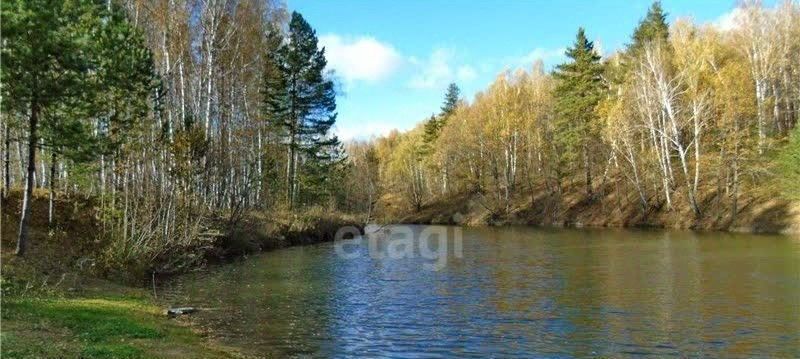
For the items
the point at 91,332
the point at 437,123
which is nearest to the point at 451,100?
the point at 437,123

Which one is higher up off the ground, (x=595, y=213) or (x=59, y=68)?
(x=59, y=68)

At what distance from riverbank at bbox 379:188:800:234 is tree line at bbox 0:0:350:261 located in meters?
25.5

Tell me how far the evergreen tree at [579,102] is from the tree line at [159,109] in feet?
84.0

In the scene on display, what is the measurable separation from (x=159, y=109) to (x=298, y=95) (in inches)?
825

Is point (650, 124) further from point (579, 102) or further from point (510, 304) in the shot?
point (510, 304)

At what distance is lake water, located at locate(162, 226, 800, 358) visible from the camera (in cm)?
Result: 1258

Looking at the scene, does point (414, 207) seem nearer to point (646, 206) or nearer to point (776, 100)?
point (646, 206)

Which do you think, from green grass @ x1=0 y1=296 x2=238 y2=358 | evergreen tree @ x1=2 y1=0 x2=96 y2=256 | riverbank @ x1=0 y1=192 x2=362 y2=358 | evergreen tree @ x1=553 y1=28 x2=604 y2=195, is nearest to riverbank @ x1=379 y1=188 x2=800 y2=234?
evergreen tree @ x1=553 y1=28 x2=604 y2=195

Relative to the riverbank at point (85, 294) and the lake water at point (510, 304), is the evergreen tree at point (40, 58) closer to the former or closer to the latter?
the riverbank at point (85, 294)

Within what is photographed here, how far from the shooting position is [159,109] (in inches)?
1011

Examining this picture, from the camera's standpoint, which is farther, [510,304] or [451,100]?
[451,100]

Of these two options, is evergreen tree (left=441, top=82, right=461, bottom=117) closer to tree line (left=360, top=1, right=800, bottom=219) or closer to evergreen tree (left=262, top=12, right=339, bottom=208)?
tree line (left=360, top=1, right=800, bottom=219)

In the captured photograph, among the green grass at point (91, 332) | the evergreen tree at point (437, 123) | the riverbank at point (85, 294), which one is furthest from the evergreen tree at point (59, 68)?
the evergreen tree at point (437, 123)

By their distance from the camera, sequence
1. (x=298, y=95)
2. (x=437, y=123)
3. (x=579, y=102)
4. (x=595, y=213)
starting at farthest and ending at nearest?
(x=437, y=123)
(x=579, y=102)
(x=595, y=213)
(x=298, y=95)
